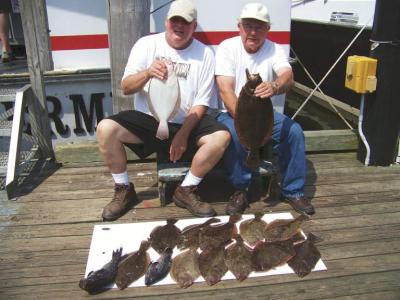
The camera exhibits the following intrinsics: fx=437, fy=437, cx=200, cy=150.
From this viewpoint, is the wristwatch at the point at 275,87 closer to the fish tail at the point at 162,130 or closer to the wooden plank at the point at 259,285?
the fish tail at the point at 162,130

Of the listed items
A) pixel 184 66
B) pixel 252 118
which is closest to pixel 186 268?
pixel 252 118

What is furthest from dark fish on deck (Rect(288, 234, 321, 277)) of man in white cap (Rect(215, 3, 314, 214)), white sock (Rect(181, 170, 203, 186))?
white sock (Rect(181, 170, 203, 186))

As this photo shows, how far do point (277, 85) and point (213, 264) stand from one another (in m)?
1.46

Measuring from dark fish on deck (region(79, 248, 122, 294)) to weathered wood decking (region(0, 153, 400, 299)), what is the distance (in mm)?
60

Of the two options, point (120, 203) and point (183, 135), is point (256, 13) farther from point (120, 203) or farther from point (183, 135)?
point (120, 203)

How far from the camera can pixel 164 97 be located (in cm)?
323

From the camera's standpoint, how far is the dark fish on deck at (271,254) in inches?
115

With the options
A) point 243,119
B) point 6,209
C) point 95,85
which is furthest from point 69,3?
point 243,119

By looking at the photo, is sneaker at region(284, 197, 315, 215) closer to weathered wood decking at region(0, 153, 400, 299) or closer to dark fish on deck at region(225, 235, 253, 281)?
weathered wood decking at region(0, 153, 400, 299)

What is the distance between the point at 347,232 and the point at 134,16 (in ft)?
8.57

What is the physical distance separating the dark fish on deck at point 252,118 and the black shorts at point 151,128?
0.31 m

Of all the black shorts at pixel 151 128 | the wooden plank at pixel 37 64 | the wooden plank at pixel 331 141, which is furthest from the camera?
the wooden plank at pixel 331 141

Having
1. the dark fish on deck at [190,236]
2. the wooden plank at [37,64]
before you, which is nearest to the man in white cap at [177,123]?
the dark fish on deck at [190,236]

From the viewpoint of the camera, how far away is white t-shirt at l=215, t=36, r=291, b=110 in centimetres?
374
